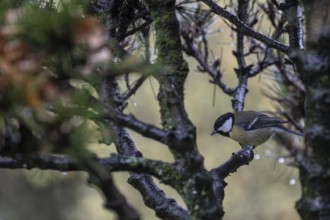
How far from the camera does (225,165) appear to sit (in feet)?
3.04

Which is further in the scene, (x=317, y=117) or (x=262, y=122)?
(x=262, y=122)

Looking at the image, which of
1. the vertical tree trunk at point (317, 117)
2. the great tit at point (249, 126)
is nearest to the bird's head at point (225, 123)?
the great tit at point (249, 126)

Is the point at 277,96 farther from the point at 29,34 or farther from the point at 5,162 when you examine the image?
the point at 29,34

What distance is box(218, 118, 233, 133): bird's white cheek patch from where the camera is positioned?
190 cm

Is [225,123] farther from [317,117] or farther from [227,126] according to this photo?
[317,117]

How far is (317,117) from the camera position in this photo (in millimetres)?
675

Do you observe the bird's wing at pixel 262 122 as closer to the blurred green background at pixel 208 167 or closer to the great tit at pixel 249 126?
the great tit at pixel 249 126

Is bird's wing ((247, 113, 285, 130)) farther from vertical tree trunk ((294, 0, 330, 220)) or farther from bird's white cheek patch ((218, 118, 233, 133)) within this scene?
vertical tree trunk ((294, 0, 330, 220))

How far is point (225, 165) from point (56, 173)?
0.80 ft

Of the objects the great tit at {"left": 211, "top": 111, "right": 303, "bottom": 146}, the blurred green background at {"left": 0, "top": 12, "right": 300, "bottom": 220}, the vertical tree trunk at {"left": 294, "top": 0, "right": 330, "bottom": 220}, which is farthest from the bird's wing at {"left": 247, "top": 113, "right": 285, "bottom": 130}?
the blurred green background at {"left": 0, "top": 12, "right": 300, "bottom": 220}

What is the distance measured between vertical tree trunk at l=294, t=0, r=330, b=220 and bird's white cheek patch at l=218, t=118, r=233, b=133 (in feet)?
3.97

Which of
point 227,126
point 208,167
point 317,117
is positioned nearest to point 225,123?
point 227,126

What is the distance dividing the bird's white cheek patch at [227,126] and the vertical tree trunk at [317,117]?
47.6 inches

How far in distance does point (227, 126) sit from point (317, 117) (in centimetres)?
125
